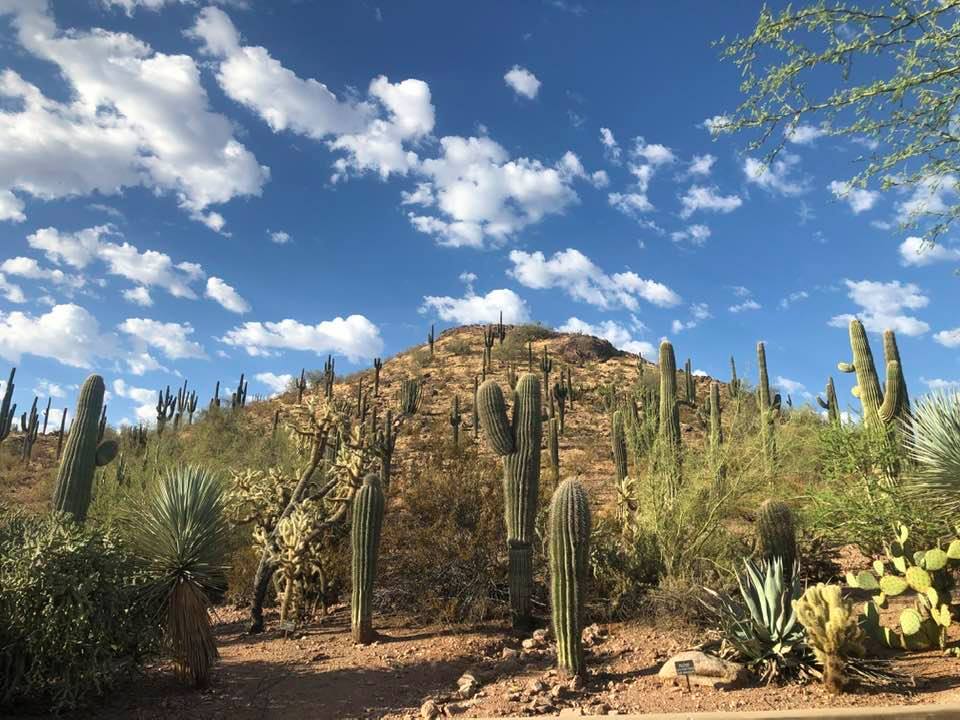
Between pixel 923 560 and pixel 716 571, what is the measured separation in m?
2.58

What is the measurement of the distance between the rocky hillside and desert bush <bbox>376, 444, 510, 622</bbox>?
1.17 meters

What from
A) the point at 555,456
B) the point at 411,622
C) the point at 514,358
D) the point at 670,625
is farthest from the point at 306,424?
the point at 514,358

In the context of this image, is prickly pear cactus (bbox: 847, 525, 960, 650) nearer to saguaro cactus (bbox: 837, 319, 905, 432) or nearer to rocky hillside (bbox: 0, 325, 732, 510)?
saguaro cactus (bbox: 837, 319, 905, 432)

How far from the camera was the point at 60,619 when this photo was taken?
231 inches

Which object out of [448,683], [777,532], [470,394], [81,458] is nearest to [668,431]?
[777,532]

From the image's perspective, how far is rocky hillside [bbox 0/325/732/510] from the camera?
912 inches

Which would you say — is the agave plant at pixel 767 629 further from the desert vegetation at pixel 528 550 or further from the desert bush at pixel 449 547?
the desert bush at pixel 449 547

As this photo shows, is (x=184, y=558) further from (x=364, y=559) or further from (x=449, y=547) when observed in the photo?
(x=449, y=547)

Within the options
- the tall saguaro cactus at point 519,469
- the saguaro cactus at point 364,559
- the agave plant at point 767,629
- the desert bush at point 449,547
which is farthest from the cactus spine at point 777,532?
the saguaro cactus at point 364,559

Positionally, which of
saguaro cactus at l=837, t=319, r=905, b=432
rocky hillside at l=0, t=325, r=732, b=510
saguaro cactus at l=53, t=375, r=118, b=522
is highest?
rocky hillside at l=0, t=325, r=732, b=510

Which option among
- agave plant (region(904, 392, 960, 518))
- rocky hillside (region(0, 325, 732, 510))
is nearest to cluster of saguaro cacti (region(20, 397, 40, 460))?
rocky hillside (region(0, 325, 732, 510))

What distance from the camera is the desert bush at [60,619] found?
230 inches

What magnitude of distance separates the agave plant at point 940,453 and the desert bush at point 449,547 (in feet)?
15.7

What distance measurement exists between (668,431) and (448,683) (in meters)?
5.57
